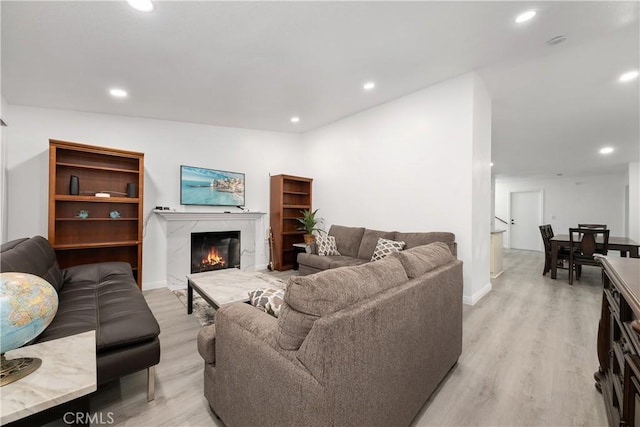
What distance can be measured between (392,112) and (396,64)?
1.10 meters

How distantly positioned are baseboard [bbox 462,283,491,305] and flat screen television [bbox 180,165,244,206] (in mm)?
3962

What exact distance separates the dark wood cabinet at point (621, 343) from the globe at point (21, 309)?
1.83 m

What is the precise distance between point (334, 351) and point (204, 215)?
413 cm

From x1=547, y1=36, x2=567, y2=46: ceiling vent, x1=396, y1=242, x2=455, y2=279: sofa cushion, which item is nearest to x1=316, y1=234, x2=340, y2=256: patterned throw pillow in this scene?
x1=396, y1=242, x2=455, y2=279: sofa cushion

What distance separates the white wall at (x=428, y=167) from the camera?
326 cm

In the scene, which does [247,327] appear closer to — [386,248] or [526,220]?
[386,248]

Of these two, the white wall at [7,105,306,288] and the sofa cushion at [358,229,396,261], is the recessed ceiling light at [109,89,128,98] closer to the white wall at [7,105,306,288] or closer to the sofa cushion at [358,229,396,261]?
the white wall at [7,105,306,288]

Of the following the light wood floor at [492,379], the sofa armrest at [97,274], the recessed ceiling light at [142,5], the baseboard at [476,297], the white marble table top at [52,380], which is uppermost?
the recessed ceiling light at [142,5]

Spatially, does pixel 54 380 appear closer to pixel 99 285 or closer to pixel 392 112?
pixel 99 285

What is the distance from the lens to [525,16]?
2172 mm

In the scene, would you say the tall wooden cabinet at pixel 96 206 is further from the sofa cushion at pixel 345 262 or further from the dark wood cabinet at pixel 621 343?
the dark wood cabinet at pixel 621 343

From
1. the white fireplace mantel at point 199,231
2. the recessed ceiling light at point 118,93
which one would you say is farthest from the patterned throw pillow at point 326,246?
the recessed ceiling light at point 118,93

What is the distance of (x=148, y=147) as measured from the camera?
4.12 metres

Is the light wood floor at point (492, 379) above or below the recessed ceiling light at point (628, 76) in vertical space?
below
